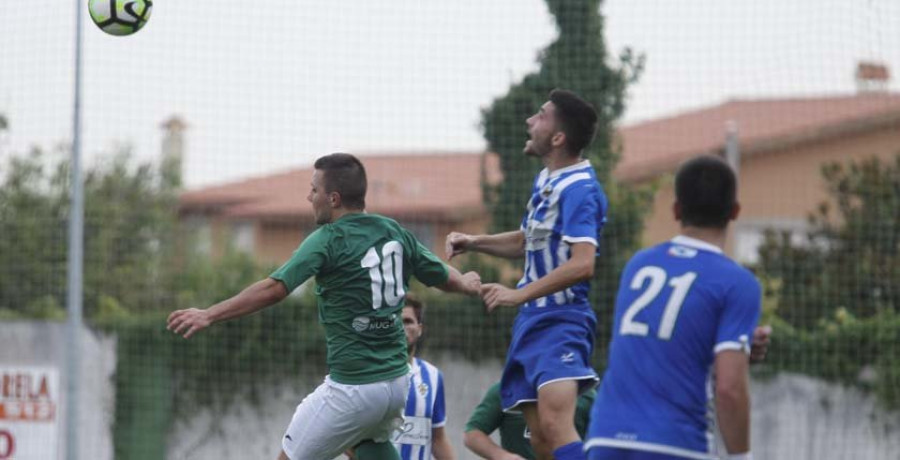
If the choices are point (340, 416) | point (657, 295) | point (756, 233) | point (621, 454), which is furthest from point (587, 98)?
point (621, 454)

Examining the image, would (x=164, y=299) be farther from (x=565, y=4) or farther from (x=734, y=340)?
(x=734, y=340)

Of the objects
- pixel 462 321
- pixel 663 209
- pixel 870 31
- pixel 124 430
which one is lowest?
pixel 124 430

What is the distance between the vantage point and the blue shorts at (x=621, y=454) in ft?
15.7

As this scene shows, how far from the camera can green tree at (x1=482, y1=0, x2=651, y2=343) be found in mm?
14023

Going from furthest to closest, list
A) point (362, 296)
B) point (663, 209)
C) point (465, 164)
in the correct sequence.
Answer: point (465, 164), point (663, 209), point (362, 296)

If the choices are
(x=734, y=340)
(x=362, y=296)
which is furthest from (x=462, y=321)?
(x=734, y=340)

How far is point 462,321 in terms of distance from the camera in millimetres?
14648

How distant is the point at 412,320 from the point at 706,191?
3.44 meters

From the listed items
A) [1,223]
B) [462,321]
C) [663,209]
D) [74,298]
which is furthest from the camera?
[663,209]

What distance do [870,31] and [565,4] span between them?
299cm

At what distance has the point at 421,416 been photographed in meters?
7.98

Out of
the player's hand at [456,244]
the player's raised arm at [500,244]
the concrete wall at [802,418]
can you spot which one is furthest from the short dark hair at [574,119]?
the concrete wall at [802,418]

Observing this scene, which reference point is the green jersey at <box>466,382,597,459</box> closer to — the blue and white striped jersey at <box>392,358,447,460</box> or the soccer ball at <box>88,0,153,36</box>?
the blue and white striped jersey at <box>392,358,447,460</box>

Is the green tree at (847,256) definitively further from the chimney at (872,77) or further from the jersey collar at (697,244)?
the jersey collar at (697,244)
